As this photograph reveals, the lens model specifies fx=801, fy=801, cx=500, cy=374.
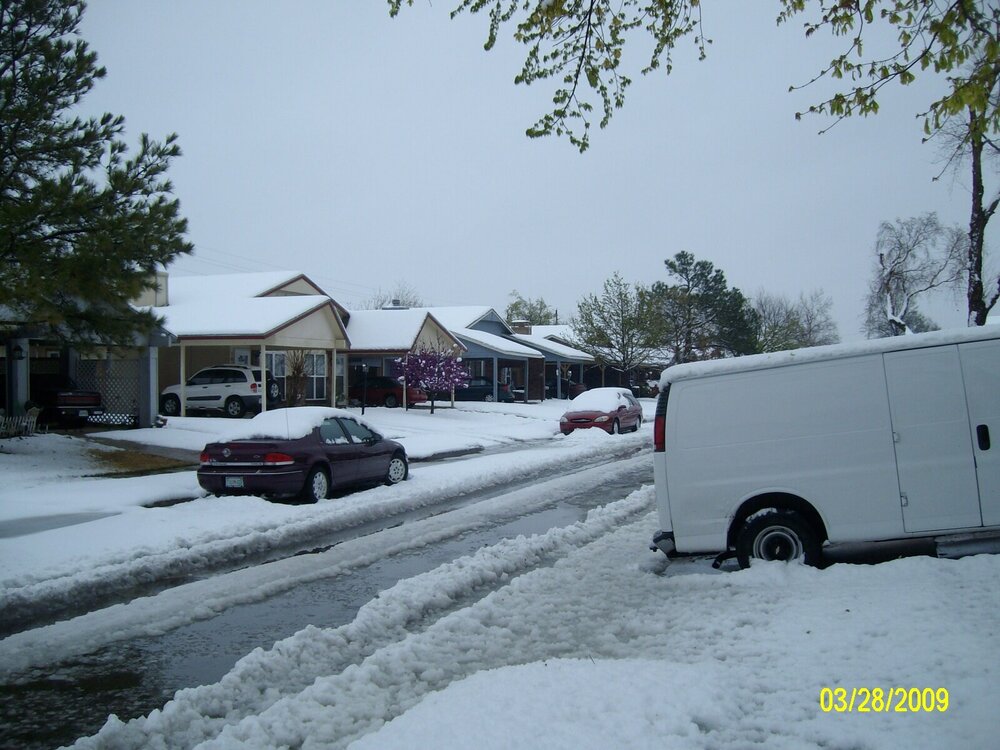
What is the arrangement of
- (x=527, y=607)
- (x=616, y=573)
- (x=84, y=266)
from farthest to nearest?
(x=84, y=266) → (x=616, y=573) → (x=527, y=607)

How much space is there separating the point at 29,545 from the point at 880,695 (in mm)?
8942

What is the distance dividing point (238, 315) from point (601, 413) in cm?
1348

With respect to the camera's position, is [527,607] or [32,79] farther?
[32,79]

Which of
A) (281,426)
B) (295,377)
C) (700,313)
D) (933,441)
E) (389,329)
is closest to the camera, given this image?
(933,441)

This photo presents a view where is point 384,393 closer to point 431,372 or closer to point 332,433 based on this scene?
point 431,372

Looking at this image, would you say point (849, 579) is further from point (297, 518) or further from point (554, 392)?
point (554, 392)

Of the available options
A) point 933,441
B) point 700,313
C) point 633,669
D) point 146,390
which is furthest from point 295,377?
point 700,313

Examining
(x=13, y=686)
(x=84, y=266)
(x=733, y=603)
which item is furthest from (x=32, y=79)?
(x=733, y=603)

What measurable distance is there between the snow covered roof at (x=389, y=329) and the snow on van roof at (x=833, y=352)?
2895 cm

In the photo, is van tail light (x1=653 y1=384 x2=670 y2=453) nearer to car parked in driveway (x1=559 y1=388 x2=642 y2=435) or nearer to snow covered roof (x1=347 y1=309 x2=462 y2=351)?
car parked in driveway (x1=559 y1=388 x2=642 y2=435)

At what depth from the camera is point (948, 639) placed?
4.80 m

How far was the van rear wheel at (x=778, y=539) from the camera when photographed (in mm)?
7008

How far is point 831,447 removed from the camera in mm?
6984
